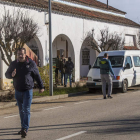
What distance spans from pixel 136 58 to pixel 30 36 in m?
6.11

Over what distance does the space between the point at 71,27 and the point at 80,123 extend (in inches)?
549

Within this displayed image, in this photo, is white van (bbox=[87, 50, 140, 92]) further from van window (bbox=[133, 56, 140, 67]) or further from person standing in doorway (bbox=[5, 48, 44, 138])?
person standing in doorway (bbox=[5, 48, 44, 138])

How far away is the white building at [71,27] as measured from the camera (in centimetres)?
1845

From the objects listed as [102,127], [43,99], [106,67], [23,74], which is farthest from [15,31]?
[102,127]

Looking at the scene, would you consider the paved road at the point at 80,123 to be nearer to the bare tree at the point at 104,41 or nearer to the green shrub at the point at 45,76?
the green shrub at the point at 45,76

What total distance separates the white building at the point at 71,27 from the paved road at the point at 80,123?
767 centimetres

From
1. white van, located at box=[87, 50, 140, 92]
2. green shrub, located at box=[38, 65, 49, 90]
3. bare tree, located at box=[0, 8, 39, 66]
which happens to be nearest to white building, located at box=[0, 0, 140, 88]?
green shrub, located at box=[38, 65, 49, 90]

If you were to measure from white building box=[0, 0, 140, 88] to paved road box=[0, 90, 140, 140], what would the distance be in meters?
7.67

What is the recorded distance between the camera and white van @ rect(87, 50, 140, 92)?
49.3ft

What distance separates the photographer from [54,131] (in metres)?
7.21

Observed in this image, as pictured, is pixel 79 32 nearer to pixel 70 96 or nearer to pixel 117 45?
pixel 117 45

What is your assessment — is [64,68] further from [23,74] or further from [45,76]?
[23,74]

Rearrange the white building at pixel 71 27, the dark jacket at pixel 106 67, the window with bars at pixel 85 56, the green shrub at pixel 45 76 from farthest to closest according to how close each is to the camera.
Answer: the window with bars at pixel 85 56 < the white building at pixel 71 27 < the green shrub at pixel 45 76 < the dark jacket at pixel 106 67

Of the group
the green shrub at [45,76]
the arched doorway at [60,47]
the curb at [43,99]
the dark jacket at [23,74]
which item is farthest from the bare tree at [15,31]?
the arched doorway at [60,47]
